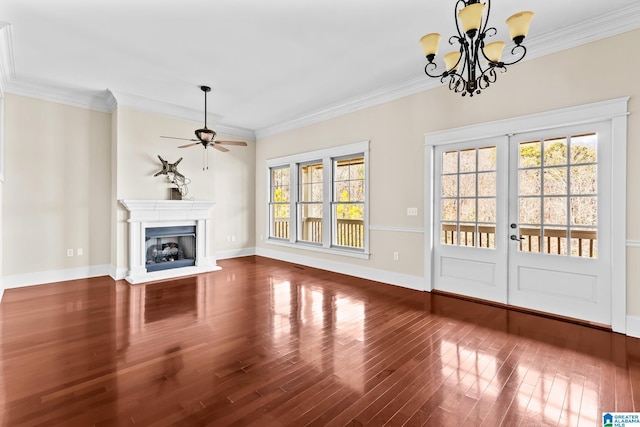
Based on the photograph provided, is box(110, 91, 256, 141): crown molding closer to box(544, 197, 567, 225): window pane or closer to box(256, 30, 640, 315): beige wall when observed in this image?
box(256, 30, 640, 315): beige wall

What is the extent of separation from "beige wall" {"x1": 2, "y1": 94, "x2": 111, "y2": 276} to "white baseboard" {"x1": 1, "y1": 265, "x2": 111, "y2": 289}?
7 centimetres

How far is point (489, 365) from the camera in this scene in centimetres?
251

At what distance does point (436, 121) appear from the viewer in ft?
14.8

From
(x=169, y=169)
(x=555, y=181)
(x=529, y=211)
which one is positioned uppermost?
(x=169, y=169)

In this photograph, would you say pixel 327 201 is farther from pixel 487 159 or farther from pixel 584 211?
pixel 584 211

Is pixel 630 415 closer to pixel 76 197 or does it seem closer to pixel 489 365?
pixel 489 365

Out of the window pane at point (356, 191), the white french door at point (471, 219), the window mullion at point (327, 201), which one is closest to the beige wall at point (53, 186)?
the window mullion at point (327, 201)

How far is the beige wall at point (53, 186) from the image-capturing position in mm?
4773

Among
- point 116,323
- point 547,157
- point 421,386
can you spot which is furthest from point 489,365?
point 116,323

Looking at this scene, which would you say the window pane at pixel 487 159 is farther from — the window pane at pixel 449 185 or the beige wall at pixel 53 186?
the beige wall at pixel 53 186

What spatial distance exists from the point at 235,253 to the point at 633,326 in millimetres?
6711

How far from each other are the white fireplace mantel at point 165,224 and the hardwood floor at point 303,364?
1.19m

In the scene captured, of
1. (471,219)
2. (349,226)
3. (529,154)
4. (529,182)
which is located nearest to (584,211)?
(529,182)

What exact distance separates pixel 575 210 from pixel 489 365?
2.13 meters
